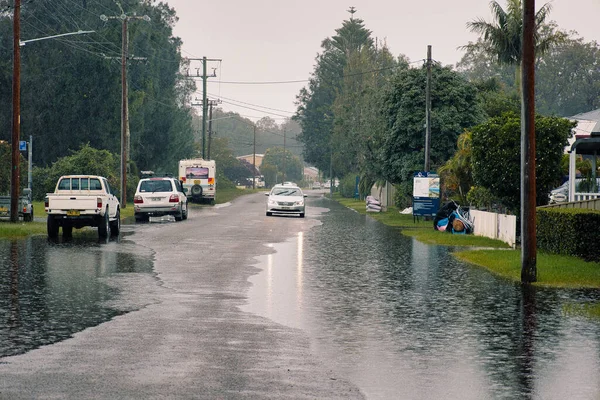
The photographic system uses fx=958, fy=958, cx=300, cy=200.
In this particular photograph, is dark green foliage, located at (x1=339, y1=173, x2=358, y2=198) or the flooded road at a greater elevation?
dark green foliage, located at (x1=339, y1=173, x2=358, y2=198)

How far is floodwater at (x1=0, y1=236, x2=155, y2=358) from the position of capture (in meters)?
11.7

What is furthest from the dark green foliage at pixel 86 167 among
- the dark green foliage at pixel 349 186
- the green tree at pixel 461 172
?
the dark green foliage at pixel 349 186

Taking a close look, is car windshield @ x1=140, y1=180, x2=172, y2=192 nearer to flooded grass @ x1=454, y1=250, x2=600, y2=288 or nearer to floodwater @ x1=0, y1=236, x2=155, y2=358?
floodwater @ x1=0, y1=236, x2=155, y2=358

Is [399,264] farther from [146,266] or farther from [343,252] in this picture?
[146,266]

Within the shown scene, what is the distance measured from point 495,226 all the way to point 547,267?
389 inches

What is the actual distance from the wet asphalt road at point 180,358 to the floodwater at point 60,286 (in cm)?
32

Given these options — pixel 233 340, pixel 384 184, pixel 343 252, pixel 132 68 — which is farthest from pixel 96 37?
pixel 233 340

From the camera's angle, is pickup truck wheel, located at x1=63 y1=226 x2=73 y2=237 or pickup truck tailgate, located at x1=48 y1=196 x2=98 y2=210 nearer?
pickup truck tailgate, located at x1=48 y1=196 x2=98 y2=210

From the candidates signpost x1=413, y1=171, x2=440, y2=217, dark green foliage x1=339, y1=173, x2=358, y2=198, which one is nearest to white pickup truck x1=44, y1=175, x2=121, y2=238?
signpost x1=413, y1=171, x2=440, y2=217

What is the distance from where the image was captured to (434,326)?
12.5m

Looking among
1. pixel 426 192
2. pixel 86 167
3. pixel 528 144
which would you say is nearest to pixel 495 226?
pixel 528 144

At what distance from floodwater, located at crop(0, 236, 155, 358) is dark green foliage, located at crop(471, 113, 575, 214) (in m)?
12.1

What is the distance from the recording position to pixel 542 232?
24.7 meters

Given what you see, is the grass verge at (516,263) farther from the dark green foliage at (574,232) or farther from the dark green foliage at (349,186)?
the dark green foliage at (349,186)
